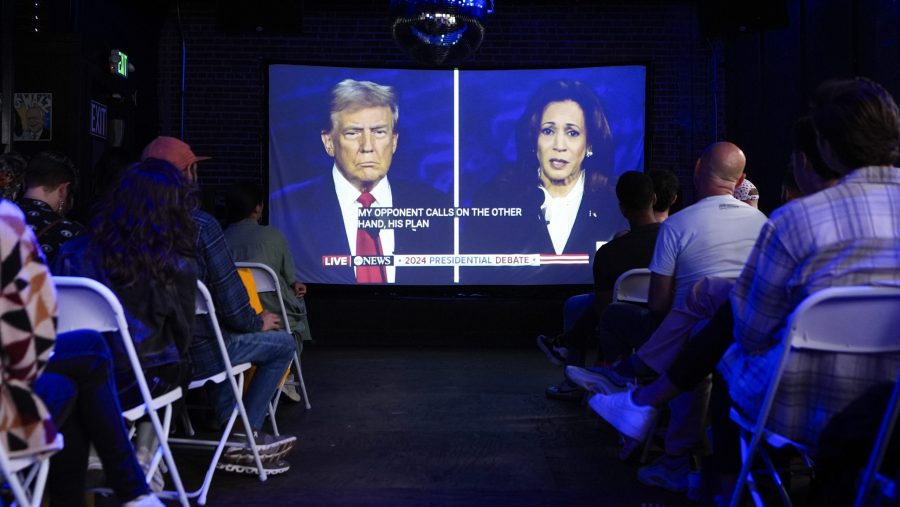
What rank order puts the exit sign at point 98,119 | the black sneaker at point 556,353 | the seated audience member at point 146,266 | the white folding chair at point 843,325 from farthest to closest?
1. the exit sign at point 98,119
2. the black sneaker at point 556,353
3. the seated audience member at point 146,266
4. the white folding chair at point 843,325

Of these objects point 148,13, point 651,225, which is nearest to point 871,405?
point 651,225

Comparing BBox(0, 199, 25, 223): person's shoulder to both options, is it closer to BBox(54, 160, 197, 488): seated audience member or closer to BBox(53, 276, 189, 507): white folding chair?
BBox(53, 276, 189, 507): white folding chair

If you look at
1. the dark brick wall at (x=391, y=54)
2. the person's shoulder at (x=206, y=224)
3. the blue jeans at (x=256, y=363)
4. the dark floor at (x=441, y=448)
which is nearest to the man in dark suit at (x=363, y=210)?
the dark brick wall at (x=391, y=54)

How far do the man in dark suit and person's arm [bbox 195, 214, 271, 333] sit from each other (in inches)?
174

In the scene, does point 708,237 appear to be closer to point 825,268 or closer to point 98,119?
point 825,268

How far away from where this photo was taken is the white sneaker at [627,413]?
2.75 m

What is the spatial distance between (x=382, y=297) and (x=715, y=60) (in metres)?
3.63

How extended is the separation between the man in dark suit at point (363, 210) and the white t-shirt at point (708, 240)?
14.9 feet

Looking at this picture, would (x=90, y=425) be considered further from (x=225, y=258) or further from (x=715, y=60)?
(x=715, y=60)

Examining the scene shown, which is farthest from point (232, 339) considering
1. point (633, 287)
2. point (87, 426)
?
point (633, 287)

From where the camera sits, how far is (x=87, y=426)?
2.19 metres

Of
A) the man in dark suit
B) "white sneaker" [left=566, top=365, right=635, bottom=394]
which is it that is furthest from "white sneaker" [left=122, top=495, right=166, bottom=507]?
the man in dark suit

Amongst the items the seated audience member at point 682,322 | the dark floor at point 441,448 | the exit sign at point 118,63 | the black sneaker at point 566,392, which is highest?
the exit sign at point 118,63

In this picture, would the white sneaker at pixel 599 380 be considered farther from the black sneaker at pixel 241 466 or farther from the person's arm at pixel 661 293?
the black sneaker at pixel 241 466
